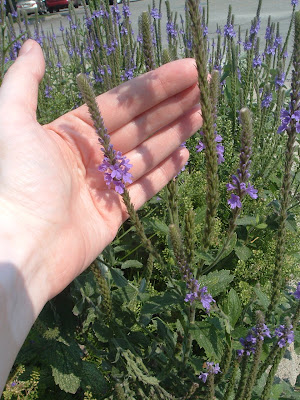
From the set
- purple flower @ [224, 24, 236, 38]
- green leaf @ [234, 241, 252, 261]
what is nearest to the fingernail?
green leaf @ [234, 241, 252, 261]

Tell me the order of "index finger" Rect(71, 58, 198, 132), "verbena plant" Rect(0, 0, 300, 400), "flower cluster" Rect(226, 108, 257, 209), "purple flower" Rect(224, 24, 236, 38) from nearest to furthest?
"flower cluster" Rect(226, 108, 257, 209)
"verbena plant" Rect(0, 0, 300, 400)
"index finger" Rect(71, 58, 198, 132)
"purple flower" Rect(224, 24, 236, 38)

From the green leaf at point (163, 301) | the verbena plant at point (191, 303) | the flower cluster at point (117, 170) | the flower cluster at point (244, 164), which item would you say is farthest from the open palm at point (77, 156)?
the flower cluster at point (244, 164)

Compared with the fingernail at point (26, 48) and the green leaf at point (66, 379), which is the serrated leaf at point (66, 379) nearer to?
the green leaf at point (66, 379)

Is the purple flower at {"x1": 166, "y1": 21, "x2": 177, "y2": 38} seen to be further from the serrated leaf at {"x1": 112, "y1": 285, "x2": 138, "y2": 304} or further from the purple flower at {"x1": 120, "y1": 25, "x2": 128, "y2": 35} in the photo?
the serrated leaf at {"x1": 112, "y1": 285, "x2": 138, "y2": 304}

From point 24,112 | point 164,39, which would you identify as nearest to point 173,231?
point 24,112

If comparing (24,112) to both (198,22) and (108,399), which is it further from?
(108,399)

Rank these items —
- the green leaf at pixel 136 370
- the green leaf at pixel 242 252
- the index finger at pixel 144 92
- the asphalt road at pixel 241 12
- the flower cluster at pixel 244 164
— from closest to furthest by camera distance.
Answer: the flower cluster at pixel 244 164 < the green leaf at pixel 136 370 < the index finger at pixel 144 92 < the green leaf at pixel 242 252 < the asphalt road at pixel 241 12
